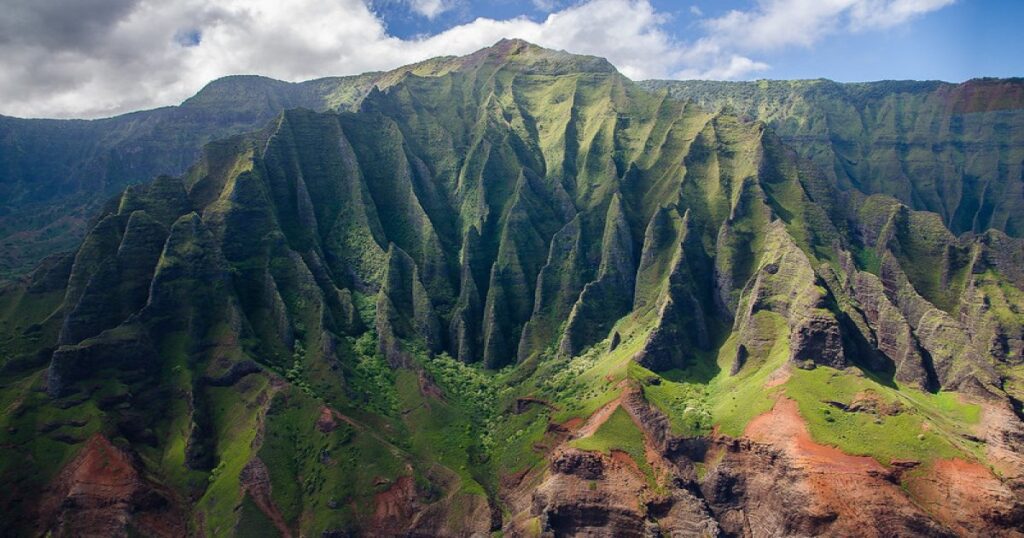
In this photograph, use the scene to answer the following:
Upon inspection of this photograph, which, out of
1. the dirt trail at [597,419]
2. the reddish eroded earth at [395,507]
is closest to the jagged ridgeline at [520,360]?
the reddish eroded earth at [395,507]

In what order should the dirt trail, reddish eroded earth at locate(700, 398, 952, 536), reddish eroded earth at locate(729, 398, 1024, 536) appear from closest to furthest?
reddish eroded earth at locate(729, 398, 1024, 536) < reddish eroded earth at locate(700, 398, 952, 536) < the dirt trail

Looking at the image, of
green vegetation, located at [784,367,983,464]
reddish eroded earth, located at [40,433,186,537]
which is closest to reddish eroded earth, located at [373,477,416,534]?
reddish eroded earth, located at [40,433,186,537]

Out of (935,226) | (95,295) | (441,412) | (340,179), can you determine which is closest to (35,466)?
(95,295)

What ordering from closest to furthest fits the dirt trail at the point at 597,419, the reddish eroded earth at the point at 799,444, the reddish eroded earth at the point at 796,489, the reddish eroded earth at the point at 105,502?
the reddish eroded earth at the point at 796,489 < the reddish eroded earth at the point at 799,444 < the reddish eroded earth at the point at 105,502 < the dirt trail at the point at 597,419

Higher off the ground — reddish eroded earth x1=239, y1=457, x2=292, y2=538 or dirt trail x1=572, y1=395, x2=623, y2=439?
dirt trail x1=572, y1=395, x2=623, y2=439

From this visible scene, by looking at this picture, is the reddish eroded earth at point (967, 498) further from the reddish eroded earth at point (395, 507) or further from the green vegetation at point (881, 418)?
the reddish eroded earth at point (395, 507)

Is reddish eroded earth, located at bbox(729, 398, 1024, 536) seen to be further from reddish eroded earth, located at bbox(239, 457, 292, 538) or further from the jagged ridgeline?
reddish eroded earth, located at bbox(239, 457, 292, 538)

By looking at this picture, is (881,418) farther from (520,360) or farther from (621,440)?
(520,360)
